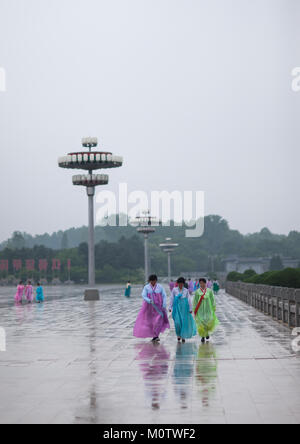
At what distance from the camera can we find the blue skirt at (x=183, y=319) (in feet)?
51.9

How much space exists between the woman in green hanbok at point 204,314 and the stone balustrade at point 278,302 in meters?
2.63

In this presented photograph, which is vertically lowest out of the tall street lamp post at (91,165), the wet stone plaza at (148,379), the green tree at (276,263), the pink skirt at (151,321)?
the wet stone plaza at (148,379)

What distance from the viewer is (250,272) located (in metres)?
55.9

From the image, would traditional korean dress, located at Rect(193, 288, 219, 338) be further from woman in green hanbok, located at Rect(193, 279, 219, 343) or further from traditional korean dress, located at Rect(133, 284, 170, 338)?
traditional korean dress, located at Rect(133, 284, 170, 338)

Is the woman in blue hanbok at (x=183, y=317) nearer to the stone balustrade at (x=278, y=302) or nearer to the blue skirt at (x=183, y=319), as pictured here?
the blue skirt at (x=183, y=319)

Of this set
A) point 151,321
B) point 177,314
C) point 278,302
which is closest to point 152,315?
point 151,321

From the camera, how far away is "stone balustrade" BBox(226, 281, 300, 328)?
61.4ft

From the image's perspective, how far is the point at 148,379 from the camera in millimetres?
10133

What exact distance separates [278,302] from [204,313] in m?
6.58

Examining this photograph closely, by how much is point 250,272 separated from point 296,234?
143 meters

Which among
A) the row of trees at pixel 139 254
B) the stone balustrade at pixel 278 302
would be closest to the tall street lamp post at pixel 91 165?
the stone balustrade at pixel 278 302

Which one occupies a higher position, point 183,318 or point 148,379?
point 183,318

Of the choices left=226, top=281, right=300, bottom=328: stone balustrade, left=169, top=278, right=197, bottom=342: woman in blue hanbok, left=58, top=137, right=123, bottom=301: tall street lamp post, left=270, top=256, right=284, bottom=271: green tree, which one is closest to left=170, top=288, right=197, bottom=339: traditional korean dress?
left=169, top=278, right=197, bottom=342: woman in blue hanbok

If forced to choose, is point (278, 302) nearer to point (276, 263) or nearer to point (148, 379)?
point (148, 379)
